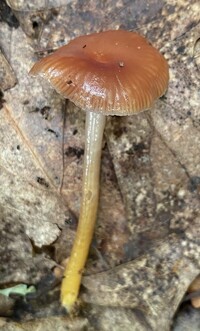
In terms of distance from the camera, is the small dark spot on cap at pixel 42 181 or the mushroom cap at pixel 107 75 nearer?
the mushroom cap at pixel 107 75

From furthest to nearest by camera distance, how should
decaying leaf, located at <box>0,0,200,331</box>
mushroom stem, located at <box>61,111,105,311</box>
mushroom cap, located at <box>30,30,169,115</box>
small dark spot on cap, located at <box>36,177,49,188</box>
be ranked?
small dark spot on cap, located at <box>36,177,49,188</box>, decaying leaf, located at <box>0,0,200,331</box>, mushroom stem, located at <box>61,111,105,311</box>, mushroom cap, located at <box>30,30,169,115</box>

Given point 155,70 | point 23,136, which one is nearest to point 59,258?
point 23,136

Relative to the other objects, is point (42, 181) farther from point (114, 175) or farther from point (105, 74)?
point (105, 74)

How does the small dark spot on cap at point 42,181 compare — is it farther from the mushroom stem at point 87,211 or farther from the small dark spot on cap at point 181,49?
the small dark spot on cap at point 181,49

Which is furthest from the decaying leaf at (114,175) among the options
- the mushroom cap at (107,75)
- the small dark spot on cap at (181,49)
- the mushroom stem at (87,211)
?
the mushroom cap at (107,75)

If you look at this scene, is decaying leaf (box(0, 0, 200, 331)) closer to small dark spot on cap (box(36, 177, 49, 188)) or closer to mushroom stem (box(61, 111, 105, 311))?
small dark spot on cap (box(36, 177, 49, 188))

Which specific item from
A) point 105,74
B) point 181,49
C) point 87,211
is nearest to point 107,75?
point 105,74

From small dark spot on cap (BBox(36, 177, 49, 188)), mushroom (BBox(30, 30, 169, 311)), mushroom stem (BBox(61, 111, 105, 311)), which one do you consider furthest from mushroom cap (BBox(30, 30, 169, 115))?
small dark spot on cap (BBox(36, 177, 49, 188))
